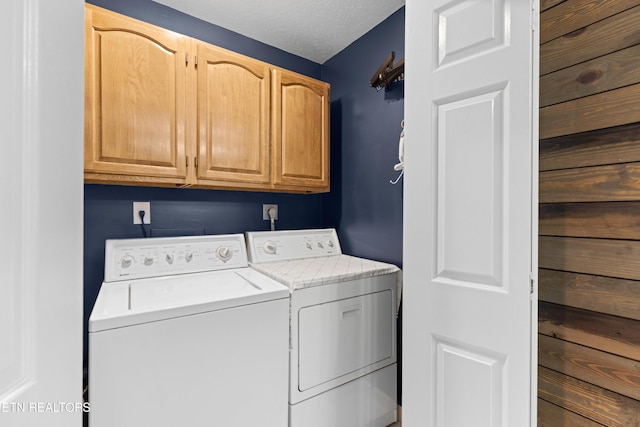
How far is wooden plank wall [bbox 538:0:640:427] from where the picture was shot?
0.97 metres

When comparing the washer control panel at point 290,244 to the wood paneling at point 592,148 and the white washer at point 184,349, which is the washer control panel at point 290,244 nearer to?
the white washer at point 184,349

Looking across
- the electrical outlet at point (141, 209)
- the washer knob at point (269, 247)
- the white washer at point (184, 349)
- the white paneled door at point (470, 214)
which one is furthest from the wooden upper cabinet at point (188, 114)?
the white paneled door at point (470, 214)

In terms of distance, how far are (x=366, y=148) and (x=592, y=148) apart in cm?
133

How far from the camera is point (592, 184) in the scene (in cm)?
105

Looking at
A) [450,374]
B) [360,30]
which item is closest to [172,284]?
[450,374]

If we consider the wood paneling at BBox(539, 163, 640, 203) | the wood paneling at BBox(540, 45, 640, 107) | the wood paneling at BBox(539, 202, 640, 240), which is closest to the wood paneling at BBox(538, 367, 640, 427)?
the wood paneling at BBox(539, 202, 640, 240)

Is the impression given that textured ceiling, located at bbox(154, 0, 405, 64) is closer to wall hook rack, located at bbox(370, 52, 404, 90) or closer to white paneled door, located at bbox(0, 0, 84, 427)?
wall hook rack, located at bbox(370, 52, 404, 90)

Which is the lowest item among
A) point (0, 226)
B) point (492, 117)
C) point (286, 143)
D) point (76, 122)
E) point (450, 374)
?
point (450, 374)

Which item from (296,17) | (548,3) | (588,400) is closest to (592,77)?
(548,3)

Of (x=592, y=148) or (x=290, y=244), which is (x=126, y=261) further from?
(x=592, y=148)

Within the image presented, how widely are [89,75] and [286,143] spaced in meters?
1.08

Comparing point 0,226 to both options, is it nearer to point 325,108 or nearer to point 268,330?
point 268,330

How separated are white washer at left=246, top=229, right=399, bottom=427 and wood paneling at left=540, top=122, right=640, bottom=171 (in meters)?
0.97

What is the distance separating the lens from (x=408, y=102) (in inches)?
50.1
